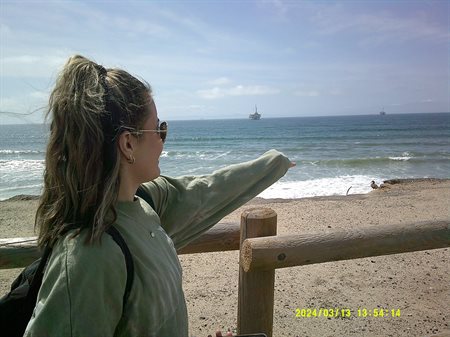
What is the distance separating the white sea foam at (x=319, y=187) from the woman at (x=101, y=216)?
1112 centimetres

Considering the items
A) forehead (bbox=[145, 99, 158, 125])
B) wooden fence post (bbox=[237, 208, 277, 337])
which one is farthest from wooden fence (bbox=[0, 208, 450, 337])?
forehead (bbox=[145, 99, 158, 125])

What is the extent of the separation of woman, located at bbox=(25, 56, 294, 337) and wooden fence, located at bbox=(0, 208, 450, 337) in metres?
0.68

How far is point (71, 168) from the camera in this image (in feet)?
3.04

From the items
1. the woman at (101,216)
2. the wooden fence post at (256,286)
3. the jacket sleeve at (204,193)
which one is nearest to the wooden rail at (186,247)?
the wooden fence post at (256,286)

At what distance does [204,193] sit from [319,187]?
12430 millimetres

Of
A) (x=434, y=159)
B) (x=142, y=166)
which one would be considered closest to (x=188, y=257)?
(x=142, y=166)

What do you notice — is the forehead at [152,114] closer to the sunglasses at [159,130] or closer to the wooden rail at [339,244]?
the sunglasses at [159,130]

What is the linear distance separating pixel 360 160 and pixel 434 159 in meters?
4.26

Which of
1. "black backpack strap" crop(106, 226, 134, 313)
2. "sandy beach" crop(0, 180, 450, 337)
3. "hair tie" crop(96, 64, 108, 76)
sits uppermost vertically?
"hair tie" crop(96, 64, 108, 76)

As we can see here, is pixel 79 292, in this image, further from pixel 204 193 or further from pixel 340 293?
pixel 340 293

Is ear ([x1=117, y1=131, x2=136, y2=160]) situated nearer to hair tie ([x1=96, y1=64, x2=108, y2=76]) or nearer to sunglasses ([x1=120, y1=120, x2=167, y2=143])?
sunglasses ([x1=120, y1=120, x2=167, y2=143])

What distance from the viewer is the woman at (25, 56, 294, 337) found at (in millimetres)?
819

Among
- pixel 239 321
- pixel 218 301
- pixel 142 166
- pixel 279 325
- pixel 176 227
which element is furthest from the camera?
pixel 218 301

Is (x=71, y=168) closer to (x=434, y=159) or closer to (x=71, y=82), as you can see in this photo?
(x=71, y=82)
